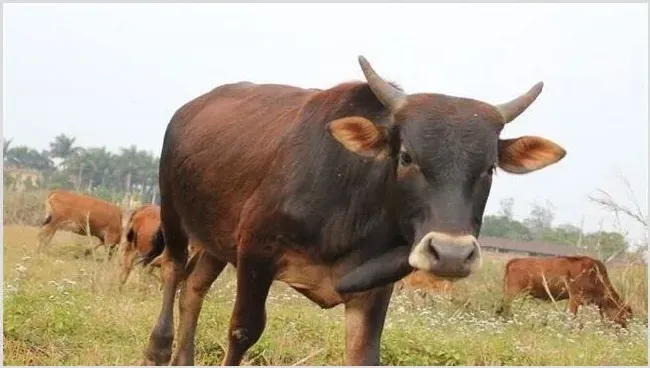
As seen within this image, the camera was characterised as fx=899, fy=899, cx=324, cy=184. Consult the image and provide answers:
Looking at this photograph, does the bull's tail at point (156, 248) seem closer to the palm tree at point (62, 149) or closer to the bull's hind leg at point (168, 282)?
the bull's hind leg at point (168, 282)

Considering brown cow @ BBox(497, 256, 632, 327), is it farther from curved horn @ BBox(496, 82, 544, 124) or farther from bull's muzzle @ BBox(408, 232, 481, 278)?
bull's muzzle @ BBox(408, 232, 481, 278)

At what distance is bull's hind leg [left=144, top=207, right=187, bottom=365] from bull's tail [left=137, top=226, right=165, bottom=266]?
395 mm

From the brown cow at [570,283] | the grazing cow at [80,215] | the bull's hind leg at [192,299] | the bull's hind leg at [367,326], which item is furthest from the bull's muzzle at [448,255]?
the grazing cow at [80,215]

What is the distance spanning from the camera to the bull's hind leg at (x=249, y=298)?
17.9ft

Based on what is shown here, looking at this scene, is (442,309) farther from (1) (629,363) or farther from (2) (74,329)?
(2) (74,329)

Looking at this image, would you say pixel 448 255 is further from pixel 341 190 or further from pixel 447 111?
pixel 341 190

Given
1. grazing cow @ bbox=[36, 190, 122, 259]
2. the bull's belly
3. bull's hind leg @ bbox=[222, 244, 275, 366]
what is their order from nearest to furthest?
the bull's belly, bull's hind leg @ bbox=[222, 244, 275, 366], grazing cow @ bbox=[36, 190, 122, 259]

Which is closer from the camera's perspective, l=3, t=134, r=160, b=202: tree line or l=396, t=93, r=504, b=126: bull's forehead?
l=396, t=93, r=504, b=126: bull's forehead

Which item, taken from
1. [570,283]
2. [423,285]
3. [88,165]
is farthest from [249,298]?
[88,165]

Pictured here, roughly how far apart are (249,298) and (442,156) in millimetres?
1703

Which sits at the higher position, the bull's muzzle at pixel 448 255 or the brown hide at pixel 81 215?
the bull's muzzle at pixel 448 255

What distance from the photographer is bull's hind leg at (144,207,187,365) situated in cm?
715

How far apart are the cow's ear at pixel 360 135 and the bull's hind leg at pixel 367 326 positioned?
0.98 meters

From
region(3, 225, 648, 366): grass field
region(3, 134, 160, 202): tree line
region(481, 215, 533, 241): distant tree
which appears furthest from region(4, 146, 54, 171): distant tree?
region(3, 225, 648, 366): grass field
